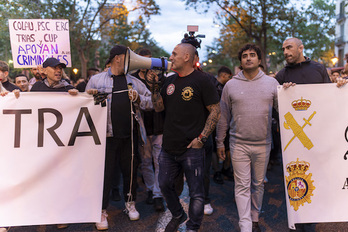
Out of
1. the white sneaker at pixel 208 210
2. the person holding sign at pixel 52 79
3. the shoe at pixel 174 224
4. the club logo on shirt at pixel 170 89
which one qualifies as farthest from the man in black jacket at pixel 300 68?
the person holding sign at pixel 52 79

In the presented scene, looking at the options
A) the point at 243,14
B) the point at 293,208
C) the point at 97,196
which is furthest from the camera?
the point at 243,14

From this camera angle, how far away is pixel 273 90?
3.64 metres

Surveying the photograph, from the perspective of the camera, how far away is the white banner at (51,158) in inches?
142

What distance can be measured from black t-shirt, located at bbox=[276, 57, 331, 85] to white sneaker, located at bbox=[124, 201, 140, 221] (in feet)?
8.01

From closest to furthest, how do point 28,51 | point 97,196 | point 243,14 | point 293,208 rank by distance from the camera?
point 293,208 → point 97,196 → point 28,51 → point 243,14

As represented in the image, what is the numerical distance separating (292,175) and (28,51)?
4.28 meters

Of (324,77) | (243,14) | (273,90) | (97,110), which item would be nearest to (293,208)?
(273,90)

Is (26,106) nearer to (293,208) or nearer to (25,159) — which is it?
(25,159)

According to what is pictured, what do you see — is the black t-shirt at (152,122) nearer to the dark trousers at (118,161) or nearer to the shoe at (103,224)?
the dark trousers at (118,161)

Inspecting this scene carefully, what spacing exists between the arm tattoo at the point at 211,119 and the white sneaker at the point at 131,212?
1.52 m

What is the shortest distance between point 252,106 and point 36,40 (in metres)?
3.60

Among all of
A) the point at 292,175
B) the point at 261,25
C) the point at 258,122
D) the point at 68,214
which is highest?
the point at 261,25

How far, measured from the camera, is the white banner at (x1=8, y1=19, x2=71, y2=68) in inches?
208

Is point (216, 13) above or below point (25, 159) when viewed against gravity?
above
